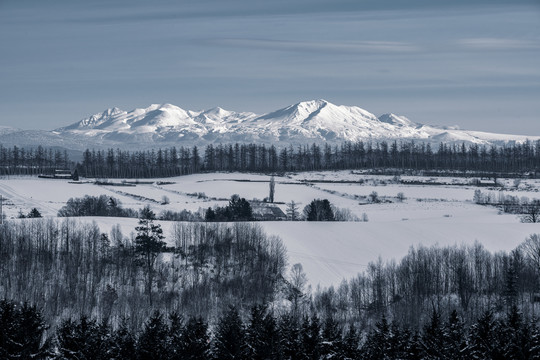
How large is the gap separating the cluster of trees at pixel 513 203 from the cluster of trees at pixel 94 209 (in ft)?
137

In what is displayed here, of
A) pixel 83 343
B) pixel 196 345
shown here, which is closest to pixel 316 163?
pixel 196 345

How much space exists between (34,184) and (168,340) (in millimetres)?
74381

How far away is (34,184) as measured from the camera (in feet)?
340

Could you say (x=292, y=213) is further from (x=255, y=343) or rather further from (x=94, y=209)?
(x=255, y=343)

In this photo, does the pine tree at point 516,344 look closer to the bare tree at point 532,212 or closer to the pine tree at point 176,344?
the pine tree at point 176,344

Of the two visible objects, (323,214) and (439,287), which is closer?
(439,287)

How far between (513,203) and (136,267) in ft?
162

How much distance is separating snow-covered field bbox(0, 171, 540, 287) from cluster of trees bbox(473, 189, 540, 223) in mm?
1671

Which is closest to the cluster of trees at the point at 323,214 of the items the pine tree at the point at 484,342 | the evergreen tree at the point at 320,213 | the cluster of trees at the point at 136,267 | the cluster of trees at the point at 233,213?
the evergreen tree at the point at 320,213

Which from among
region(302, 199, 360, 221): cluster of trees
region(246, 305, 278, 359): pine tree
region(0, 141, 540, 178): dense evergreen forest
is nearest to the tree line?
region(302, 199, 360, 221): cluster of trees

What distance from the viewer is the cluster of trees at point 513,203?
249 ft

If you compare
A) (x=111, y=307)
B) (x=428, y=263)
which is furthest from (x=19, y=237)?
(x=428, y=263)

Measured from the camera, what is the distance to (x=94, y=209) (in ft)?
258

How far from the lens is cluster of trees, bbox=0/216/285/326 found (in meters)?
50.5
